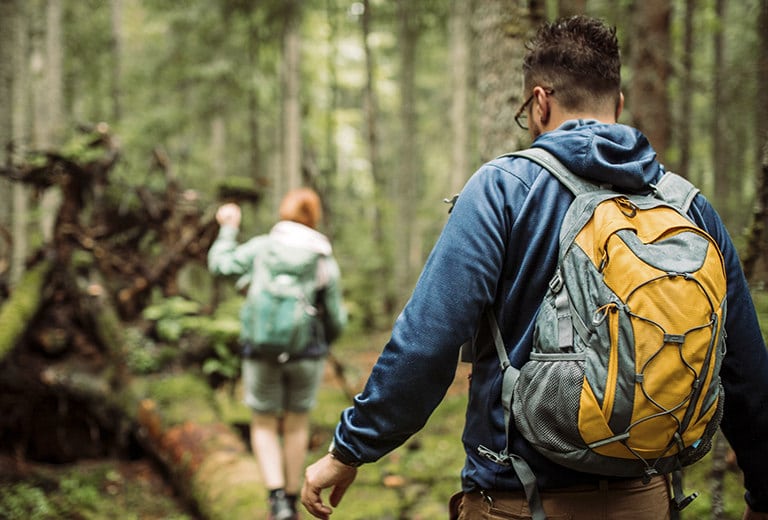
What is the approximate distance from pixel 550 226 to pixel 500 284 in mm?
236

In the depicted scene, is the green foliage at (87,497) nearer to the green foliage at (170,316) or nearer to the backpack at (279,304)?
the green foliage at (170,316)

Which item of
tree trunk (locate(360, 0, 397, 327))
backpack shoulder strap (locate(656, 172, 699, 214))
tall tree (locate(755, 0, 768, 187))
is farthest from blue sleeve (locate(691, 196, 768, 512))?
tree trunk (locate(360, 0, 397, 327))

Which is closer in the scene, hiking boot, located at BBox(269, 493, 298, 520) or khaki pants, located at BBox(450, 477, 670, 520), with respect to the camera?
khaki pants, located at BBox(450, 477, 670, 520)

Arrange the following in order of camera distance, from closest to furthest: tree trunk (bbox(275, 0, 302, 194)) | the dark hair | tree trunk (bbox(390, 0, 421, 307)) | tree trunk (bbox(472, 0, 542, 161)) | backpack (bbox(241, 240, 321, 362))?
the dark hair → tree trunk (bbox(472, 0, 542, 161)) → backpack (bbox(241, 240, 321, 362)) → tree trunk (bbox(275, 0, 302, 194)) → tree trunk (bbox(390, 0, 421, 307))

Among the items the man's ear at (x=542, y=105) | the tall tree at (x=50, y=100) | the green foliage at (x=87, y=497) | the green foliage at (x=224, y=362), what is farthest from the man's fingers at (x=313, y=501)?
the tall tree at (x=50, y=100)

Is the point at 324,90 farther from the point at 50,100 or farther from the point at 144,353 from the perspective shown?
the point at 144,353

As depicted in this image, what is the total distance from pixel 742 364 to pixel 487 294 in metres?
0.97

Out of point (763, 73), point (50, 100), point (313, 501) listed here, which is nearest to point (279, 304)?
point (313, 501)

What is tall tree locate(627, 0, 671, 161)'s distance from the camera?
6.82 m

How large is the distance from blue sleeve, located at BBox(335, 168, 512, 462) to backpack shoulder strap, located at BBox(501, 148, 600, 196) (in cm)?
12

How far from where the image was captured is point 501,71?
14.6ft

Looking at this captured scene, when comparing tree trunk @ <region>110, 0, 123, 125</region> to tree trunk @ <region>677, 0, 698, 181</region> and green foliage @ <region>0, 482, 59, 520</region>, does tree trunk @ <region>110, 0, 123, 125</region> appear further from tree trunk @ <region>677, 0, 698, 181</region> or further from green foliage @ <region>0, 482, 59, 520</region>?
tree trunk @ <region>677, 0, 698, 181</region>

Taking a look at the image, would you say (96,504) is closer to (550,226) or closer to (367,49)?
(550,226)

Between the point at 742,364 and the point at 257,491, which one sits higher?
the point at 742,364
